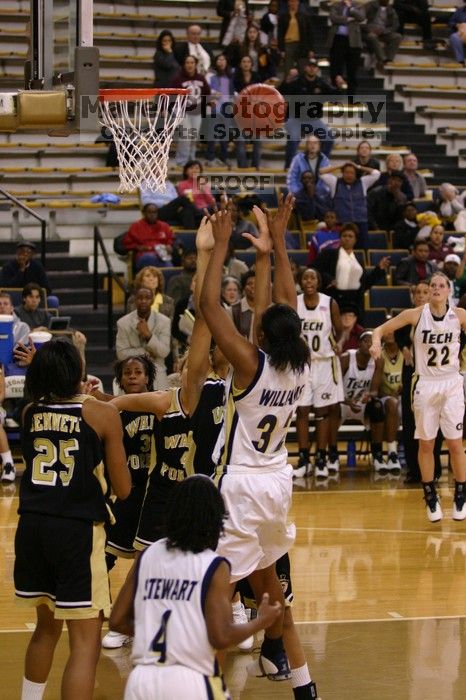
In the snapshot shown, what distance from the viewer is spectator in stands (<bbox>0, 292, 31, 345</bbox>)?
11.3 metres

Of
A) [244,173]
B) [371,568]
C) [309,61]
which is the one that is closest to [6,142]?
[244,173]

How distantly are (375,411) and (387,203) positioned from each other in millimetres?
4464

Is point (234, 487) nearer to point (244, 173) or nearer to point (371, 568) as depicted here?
point (371, 568)

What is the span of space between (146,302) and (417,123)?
9357 millimetres

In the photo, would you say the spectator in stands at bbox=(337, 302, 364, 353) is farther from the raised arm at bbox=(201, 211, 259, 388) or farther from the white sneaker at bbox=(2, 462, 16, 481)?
the raised arm at bbox=(201, 211, 259, 388)

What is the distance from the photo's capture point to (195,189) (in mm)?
14492

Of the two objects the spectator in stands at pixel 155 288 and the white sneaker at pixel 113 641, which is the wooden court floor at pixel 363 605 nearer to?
the white sneaker at pixel 113 641

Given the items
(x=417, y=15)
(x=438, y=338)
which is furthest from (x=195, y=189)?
(x=417, y=15)

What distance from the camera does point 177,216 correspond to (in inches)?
574

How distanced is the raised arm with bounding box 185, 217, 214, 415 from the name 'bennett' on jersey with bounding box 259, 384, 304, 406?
16.3 inches

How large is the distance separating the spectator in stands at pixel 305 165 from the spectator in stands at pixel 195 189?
1.05 metres

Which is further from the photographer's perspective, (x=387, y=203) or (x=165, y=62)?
(x=165, y=62)

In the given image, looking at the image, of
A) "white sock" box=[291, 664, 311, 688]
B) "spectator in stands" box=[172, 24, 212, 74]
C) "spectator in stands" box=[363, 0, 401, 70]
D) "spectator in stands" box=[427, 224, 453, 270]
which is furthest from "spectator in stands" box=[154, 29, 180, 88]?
"white sock" box=[291, 664, 311, 688]

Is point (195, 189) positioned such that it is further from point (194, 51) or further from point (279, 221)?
point (279, 221)
